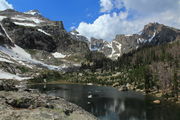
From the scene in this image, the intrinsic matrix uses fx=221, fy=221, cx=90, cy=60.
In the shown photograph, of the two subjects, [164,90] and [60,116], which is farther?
[164,90]

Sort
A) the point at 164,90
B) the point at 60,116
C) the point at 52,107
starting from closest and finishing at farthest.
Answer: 1. the point at 60,116
2. the point at 52,107
3. the point at 164,90

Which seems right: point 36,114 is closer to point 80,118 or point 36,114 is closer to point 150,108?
point 80,118

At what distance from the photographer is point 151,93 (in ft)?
403

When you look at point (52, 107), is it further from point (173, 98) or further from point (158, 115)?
point (173, 98)

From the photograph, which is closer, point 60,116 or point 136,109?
point 60,116

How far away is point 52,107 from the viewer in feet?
101

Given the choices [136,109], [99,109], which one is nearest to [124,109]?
[136,109]

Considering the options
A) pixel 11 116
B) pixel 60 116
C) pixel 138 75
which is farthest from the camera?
pixel 138 75

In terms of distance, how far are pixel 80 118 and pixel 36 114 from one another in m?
7.49

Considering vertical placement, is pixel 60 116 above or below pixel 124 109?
above

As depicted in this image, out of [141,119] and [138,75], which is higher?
[138,75]

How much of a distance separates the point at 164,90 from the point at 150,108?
41.4m

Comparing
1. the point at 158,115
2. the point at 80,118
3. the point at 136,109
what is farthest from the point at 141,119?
the point at 80,118

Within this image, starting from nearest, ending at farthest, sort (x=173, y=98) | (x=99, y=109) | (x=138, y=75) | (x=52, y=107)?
(x=52, y=107)
(x=99, y=109)
(x=173, y=98)
(x=138, y=75)
